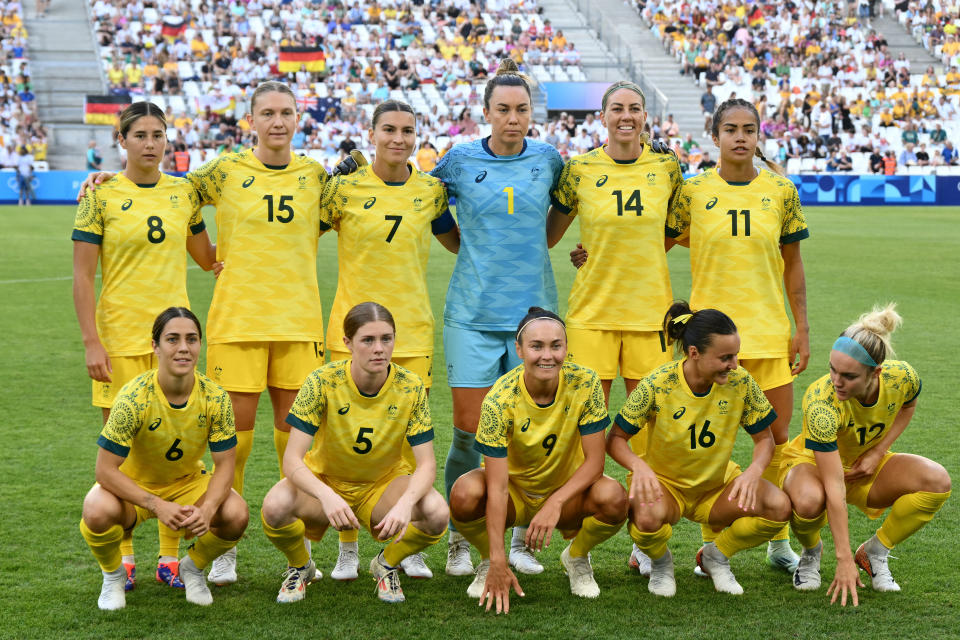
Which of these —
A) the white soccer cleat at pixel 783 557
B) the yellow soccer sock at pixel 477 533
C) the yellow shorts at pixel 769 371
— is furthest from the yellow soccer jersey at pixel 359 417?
the white soccer cleat at pixel 783 557

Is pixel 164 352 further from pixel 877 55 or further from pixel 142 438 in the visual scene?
pixel 877 55

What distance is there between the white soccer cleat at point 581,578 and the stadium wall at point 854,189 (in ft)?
78.1

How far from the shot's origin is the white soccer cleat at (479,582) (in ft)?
13.9

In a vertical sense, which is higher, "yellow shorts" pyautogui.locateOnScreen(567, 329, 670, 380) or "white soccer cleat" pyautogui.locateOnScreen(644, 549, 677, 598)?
"yellow shorts" pyautogui.locateOnScreen(567, 329, 670, 380)

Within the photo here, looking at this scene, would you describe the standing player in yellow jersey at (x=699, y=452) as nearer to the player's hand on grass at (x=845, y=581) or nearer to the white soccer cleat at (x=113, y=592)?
the player's hand on grass at (x=845, y=581)

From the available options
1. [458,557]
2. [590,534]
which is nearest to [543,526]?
[590,534]

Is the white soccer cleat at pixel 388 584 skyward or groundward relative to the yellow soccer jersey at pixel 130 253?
groundward

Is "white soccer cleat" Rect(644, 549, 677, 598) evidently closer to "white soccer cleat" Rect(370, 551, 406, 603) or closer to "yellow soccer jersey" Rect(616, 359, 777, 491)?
"yellow soccer jersey" Rect(616, 359, 777, 491)

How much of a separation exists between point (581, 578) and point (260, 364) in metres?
1.65

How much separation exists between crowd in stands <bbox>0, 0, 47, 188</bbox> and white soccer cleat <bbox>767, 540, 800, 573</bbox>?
24.8m

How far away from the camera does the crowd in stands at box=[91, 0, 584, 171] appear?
2889 centimetres

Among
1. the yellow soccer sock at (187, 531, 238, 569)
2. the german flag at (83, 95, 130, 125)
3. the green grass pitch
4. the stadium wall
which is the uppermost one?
the german flag at (83, 95, 130, 125)

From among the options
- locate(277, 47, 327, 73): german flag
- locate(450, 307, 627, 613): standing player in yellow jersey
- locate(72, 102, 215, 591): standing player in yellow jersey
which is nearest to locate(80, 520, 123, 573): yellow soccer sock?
locate(72, 102, 215, 591): standing player in yellow jersey

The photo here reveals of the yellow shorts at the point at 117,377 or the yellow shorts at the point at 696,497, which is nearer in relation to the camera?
the yellow shorts at the point at 696,497
